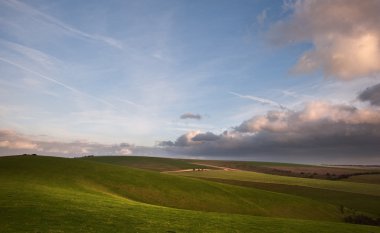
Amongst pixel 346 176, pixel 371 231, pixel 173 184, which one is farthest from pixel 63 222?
pixel 346 176

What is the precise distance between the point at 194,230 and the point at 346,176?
103m

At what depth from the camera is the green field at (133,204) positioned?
2594 cm

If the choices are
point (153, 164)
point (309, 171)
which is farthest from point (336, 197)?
point (153, 164)

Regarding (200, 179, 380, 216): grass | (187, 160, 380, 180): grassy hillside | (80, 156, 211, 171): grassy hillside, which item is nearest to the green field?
(200, 179, 380, 216): grass

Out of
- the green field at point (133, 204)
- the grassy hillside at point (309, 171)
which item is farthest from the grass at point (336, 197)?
the grassy hillside at point (309, 171)

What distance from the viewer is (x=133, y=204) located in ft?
127

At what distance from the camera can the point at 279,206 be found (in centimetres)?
5747

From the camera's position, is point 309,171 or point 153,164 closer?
point 309,171

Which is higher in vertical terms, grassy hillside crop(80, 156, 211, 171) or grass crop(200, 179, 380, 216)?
grassy hillside crop(80, 156, 211, 171)

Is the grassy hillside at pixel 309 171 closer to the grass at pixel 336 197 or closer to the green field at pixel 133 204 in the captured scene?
the grass at pixel 336 197

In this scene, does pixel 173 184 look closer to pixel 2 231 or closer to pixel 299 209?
pixel 299 209

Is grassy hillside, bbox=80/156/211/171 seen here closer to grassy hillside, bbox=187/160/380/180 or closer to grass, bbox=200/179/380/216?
grassy hillside, bbox=187/160/380/180

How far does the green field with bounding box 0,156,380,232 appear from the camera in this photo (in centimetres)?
2594

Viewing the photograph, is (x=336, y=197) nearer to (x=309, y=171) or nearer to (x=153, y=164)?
(x=309, y=171)
